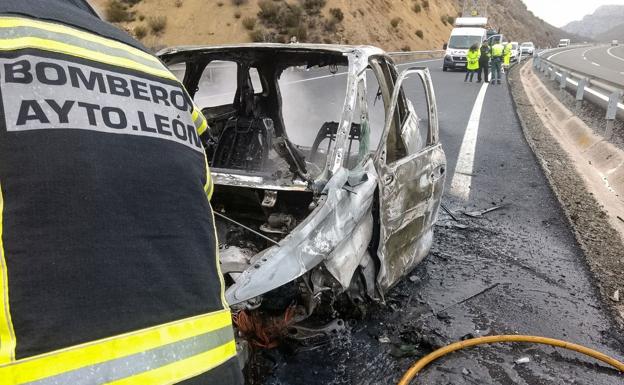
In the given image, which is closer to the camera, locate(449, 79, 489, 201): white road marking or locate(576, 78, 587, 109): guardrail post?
locate(449, 79, 489, 201): white road marking

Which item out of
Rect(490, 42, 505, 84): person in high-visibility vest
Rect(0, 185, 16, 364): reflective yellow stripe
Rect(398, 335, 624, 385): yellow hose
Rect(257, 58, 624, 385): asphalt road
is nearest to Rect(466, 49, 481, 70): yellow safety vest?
Rect(490, 42, 505, 84): person in high-visibility vest

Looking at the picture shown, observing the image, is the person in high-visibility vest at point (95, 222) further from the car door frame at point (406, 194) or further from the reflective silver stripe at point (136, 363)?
the car door frame at point (406, 194)

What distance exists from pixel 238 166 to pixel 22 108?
3021 millimetres

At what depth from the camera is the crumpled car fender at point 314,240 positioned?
2.38 m

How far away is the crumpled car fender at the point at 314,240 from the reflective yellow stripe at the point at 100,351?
1.01 meters

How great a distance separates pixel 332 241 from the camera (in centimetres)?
273

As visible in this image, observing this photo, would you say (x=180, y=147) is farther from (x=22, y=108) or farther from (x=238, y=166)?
(x=238, y=166)

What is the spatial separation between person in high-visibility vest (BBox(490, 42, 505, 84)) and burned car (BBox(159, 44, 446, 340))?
16894 mm

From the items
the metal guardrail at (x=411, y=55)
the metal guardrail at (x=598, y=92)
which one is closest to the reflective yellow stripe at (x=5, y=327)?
the metal guardrail at (x=598, y=92)

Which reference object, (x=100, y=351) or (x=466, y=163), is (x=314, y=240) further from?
(x=466, y=163)

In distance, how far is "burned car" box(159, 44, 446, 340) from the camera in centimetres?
268

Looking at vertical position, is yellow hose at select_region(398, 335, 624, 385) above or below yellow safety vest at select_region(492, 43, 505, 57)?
below

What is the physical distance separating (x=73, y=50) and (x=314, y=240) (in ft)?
5.21

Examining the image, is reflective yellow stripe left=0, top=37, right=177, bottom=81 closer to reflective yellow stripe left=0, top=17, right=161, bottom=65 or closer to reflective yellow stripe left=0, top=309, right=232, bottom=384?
reflective yellow stripe left=0, top=17, right=161, bottom=65
